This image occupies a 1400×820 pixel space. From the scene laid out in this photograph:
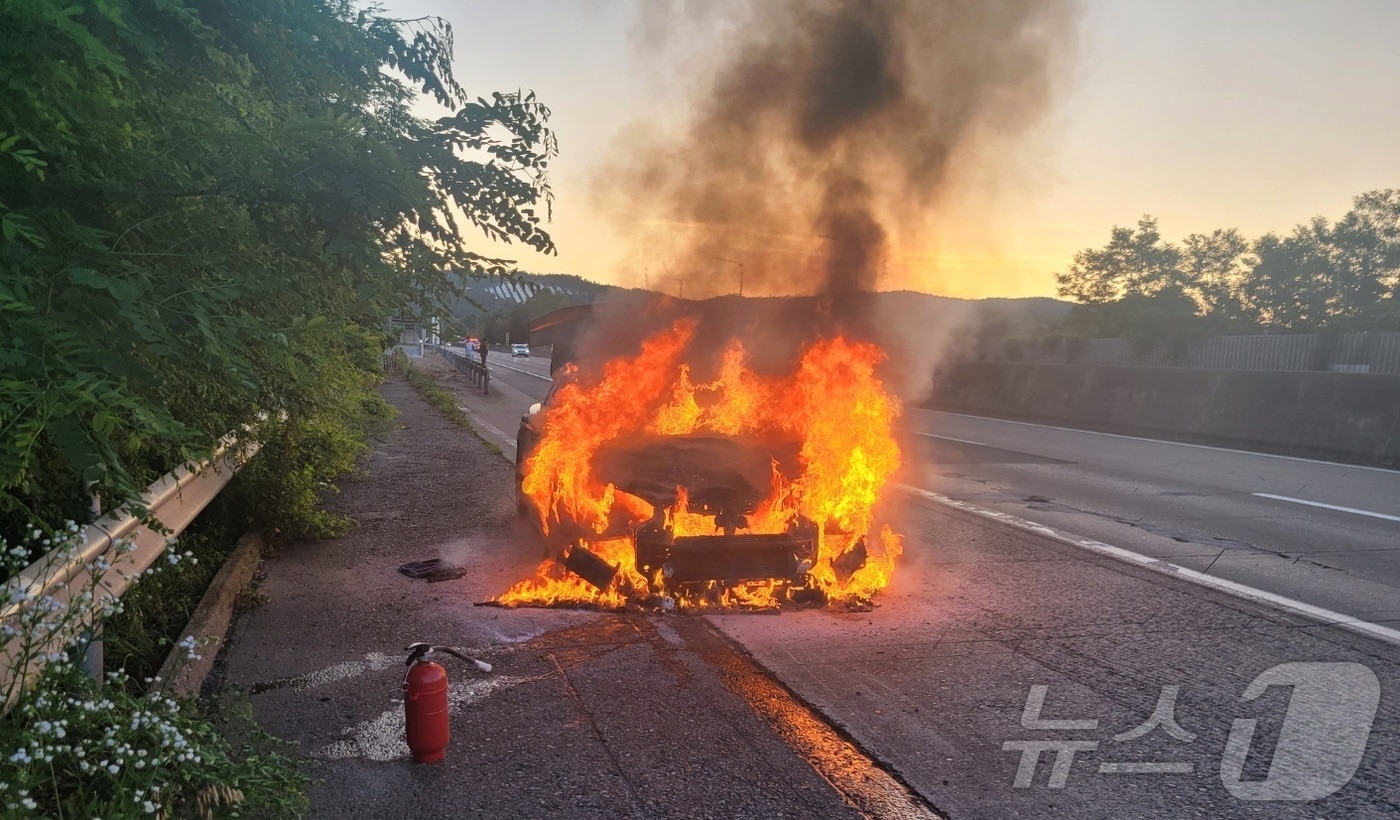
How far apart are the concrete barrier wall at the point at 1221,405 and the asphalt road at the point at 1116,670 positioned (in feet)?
23.5

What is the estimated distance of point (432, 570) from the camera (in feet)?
23.2

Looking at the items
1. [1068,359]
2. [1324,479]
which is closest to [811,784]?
[1324,479]

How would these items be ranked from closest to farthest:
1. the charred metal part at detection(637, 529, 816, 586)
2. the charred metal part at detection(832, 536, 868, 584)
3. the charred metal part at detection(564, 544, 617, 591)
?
the charred metal part at detection(637, 529, 816, 586) < the charred metal part at detection(564, 544, 617, 591) < the charred metal part at detection(832, 536, 868, 584)

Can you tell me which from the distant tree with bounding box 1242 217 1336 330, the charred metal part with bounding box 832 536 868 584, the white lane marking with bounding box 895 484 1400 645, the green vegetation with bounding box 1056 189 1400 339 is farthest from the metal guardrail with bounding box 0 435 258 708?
the distant tree with bounding box 1242 217 1336 330

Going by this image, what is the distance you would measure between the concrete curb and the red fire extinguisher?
76cm

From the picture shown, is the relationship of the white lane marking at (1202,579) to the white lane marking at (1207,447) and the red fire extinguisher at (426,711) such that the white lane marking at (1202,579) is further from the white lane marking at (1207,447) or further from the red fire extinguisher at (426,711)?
the white lane marking at (1207,447)

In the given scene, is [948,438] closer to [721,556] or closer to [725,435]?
[725,435]

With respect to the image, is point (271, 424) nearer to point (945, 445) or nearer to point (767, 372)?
point (767, 372)

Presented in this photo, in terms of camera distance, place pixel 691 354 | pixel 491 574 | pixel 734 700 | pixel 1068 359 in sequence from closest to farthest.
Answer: pixel 734 700, pixel 491 574, pixel 691 354, pixel 1068 359

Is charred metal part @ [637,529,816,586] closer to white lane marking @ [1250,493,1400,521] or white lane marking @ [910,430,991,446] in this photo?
white lane marking @ [1250,493,1400,521]

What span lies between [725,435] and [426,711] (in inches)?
149

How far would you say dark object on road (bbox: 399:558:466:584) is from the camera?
272 inches

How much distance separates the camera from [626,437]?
7.02m

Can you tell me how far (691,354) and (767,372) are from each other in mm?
671
